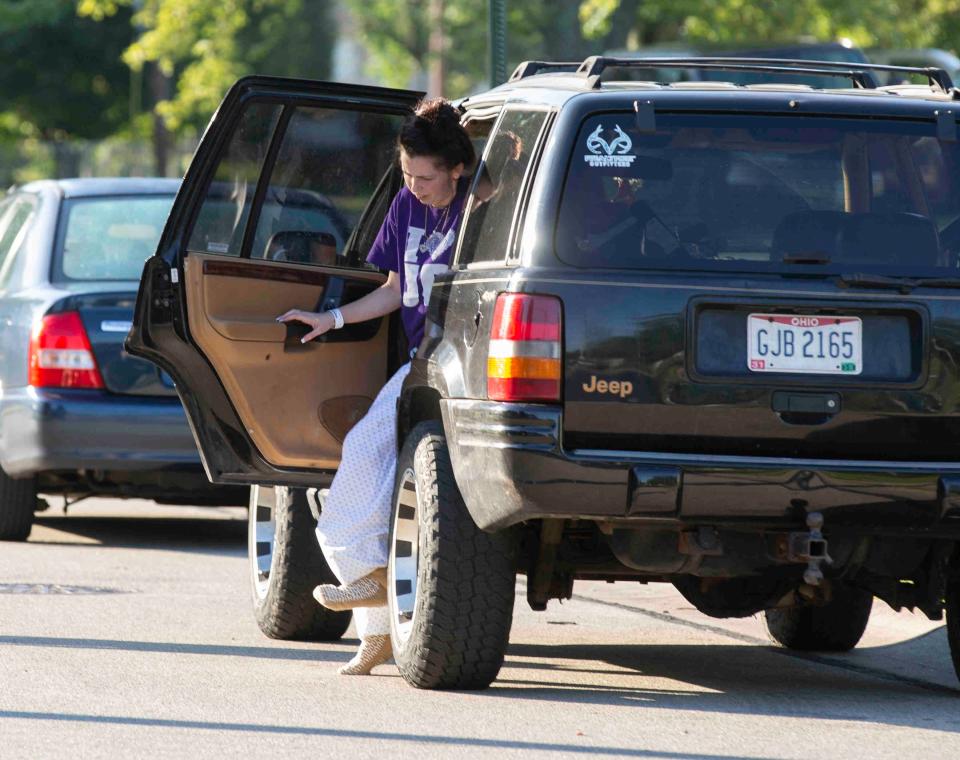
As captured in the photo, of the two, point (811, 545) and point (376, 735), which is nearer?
point (376, 735)

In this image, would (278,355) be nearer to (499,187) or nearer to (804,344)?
(499,187)

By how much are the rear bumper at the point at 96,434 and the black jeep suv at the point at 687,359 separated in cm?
368

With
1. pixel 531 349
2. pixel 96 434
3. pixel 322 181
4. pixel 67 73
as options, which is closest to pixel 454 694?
pixel 531 349

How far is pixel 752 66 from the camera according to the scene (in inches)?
257

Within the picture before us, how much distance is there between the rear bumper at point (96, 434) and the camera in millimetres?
9922

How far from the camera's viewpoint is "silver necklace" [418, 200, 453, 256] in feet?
21.9

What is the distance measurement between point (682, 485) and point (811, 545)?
1.37ft

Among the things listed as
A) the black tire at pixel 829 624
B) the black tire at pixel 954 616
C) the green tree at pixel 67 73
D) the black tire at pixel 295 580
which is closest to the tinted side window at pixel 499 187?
the black tire at pixel 295 580

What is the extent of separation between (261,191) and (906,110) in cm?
247

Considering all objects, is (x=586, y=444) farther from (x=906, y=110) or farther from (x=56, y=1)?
(x=56, y=1)

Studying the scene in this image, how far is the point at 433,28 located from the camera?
40.0 metres

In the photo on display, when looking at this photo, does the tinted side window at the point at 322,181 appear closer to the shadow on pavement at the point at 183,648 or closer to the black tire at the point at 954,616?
the shadow on pavement at the point at 183,648

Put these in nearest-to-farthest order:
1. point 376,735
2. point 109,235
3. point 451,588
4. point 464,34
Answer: point 376,735 < point 451,588 < point 109,235 < point 464,34

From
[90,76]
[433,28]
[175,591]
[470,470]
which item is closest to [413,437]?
[470,470]
